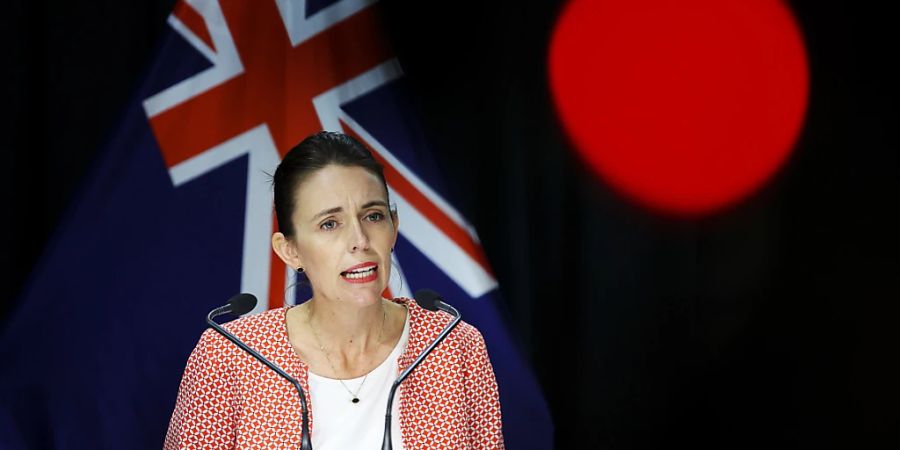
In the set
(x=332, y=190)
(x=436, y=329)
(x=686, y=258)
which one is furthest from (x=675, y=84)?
(x=332, y=190)

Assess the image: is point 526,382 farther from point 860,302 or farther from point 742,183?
point 860,302

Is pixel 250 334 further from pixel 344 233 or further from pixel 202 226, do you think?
pixel 202 226

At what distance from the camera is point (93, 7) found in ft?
7.11

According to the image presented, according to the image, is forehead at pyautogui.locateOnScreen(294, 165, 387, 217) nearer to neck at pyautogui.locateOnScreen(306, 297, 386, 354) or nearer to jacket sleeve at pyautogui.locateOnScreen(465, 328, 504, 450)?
neck at pyautogui.locateOnScreen(306, 297, 386, 354)

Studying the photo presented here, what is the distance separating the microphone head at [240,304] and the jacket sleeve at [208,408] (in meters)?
0.17

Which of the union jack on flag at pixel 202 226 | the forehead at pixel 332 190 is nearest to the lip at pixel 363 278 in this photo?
the forehead at pixel 332 190

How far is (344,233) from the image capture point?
1.48m

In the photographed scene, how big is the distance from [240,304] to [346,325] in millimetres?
241

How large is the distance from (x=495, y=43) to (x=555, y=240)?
541 millimetres

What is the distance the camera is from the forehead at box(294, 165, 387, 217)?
1483 mm

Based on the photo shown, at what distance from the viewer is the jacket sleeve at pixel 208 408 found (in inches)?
58.2

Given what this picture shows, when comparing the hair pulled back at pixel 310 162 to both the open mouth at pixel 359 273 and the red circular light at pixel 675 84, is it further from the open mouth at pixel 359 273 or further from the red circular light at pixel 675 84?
the red circular light at pixel 675 84

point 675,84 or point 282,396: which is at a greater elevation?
point 675,84

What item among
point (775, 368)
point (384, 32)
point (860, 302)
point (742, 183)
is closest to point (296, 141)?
point (384, 32)
